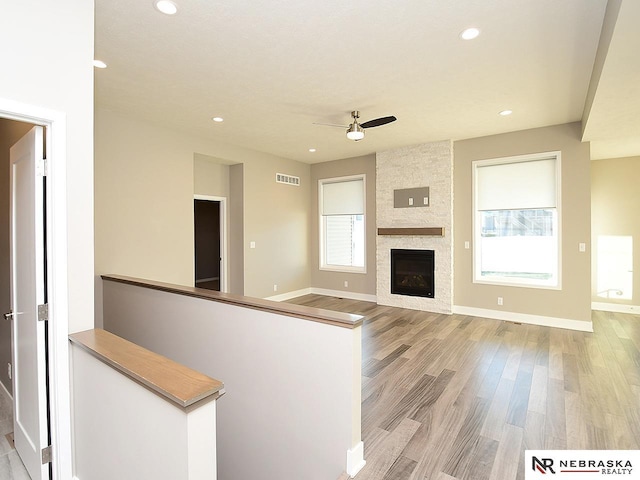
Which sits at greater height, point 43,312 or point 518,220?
point 518,220

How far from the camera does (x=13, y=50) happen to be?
1.53 meters

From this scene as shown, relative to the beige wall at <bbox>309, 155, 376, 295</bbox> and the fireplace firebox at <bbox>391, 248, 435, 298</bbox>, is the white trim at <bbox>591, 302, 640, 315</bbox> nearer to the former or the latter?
the fireplace firebox at <bbox>391, 248, 435, 298</bbox>

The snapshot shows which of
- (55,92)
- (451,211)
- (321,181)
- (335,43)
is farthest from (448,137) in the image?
(55,92)

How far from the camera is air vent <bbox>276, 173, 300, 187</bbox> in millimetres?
6773

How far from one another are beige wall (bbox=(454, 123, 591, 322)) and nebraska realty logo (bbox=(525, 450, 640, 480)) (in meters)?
3.22

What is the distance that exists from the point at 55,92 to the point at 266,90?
2.24 metres

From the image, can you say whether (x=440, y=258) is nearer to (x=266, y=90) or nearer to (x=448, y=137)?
(x=448, y=137)

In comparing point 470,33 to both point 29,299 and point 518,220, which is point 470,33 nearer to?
point 29,299

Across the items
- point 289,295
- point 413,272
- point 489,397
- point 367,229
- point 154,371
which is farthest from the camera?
point 289,295

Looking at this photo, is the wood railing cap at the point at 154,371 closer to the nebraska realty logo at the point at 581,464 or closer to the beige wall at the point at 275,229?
the nebraska realty logo at the point at 581,464

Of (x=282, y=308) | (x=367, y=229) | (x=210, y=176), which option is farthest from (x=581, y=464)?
(x=210, y=176)

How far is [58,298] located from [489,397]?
3.36 meters

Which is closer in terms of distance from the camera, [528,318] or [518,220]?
[528,318]

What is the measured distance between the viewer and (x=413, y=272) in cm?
614
